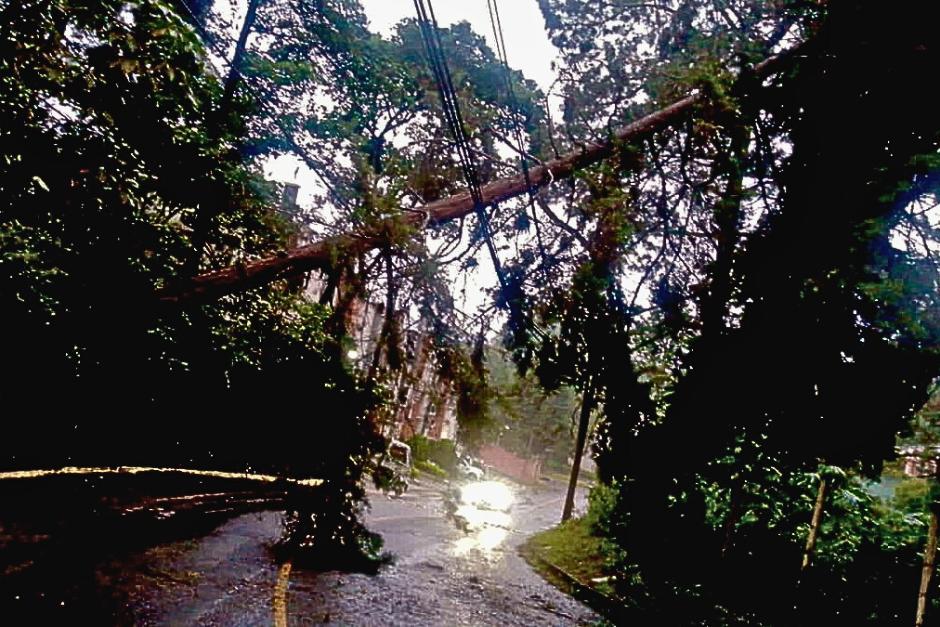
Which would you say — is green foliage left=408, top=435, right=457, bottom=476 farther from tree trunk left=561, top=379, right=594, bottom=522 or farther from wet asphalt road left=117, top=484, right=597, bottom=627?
wet asphalt road left=117, top=484, right=597, bottom=627

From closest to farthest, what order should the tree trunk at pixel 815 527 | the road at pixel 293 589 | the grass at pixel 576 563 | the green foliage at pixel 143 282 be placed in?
the green foliage at pixel 143 282, the road at pixel 293 589, the tree trunk at pixel 815 527, the grass at pixel 576 563

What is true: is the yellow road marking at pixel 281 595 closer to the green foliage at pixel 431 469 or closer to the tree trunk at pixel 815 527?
the tree trunk at pixel 815 527

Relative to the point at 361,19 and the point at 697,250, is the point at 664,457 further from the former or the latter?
the point at 361,19

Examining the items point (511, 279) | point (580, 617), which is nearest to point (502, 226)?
point (511, 279)

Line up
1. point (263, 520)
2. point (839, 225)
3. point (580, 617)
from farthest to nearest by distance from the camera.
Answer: point (263, 520)
point (580, 617)
point (839, 225)

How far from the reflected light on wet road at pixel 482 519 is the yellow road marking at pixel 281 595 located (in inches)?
228

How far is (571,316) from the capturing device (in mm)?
7629

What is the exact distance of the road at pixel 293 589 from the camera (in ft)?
20.7

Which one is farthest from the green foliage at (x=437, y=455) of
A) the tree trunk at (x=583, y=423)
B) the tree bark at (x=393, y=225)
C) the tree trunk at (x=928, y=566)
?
the tree bark at (x=393, y=225)

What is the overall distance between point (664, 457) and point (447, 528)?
11.7 meters

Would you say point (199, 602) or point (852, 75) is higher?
point (852, 75)

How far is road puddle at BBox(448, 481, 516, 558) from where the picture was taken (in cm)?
1524

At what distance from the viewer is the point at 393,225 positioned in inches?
225

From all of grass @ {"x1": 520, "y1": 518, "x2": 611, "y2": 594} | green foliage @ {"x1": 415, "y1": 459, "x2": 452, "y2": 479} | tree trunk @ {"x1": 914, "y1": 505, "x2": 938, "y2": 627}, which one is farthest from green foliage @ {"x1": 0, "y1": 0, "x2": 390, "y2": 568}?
green foliage @ {"x1": 415, "y1": 459, "x2": 452, "y2": 479}
